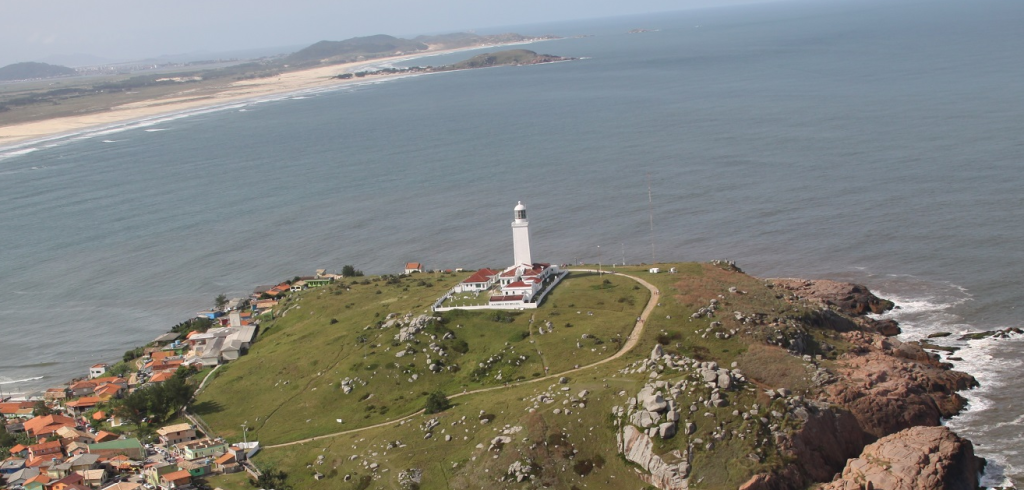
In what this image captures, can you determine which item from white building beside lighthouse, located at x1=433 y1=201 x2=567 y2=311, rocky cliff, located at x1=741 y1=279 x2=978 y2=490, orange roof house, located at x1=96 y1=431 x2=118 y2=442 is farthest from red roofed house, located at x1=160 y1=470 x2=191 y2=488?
rocky cliff, located at x1=741 y1=279 x2=978 y2=490

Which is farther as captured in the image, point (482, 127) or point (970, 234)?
point (482, 127)

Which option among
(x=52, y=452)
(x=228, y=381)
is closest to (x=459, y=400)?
(x=228, y=381)

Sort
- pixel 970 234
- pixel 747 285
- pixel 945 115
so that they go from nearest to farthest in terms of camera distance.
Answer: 1. pixel 747 285
2. pixel 970 234
3. pixel 945 115

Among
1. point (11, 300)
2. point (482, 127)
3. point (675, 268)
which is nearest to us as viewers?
point (675, 268)

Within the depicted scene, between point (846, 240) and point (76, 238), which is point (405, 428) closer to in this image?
point (846, 240)

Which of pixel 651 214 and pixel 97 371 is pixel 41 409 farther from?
pixel 651 214
